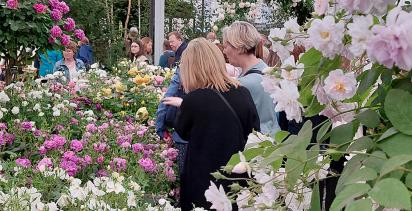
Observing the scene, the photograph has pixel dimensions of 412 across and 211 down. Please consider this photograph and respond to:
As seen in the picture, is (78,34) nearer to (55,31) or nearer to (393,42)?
(55,31)

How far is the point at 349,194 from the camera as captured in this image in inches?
36.0

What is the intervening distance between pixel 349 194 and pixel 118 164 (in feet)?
8.38

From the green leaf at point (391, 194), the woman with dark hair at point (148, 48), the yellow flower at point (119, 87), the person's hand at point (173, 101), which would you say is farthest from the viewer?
the woman with dark hair at point (148, 48)

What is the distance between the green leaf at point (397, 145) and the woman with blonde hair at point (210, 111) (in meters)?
2.34

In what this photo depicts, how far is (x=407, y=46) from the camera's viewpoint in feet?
3.01

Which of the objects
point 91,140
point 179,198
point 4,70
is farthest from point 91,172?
point 4,70

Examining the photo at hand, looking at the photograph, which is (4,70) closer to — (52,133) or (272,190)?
(52,133)

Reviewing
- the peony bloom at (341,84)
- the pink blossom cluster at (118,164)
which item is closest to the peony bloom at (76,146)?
the pink blossom cluster at (118,164)

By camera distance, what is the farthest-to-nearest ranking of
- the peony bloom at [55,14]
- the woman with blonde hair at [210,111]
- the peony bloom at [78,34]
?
1. the peony bloom at [78,34]
2. the peony bloom at [55,14]
3. the woman with blonde hair at [210,111]

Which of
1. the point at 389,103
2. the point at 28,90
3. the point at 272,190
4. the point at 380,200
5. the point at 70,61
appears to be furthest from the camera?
the point at 70,61

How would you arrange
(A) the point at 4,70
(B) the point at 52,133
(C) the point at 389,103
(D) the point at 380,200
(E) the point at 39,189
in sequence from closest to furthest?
(D) the point at 380,200
(C) the point at 389,103
(E) the point at 39,189
(B) the point at 52,133
(A) the point at 4,70

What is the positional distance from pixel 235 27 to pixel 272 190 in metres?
2.77

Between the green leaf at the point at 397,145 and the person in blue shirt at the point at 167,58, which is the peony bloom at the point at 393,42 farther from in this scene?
the person in blue shirt at the point at 167,58

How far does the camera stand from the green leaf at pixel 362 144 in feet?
3.46
